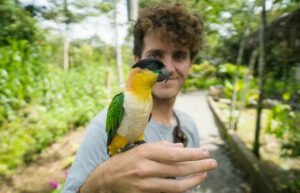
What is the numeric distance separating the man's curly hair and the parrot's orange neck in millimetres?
732

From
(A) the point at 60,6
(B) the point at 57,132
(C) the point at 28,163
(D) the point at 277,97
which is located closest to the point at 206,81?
(D) the point at 277,97

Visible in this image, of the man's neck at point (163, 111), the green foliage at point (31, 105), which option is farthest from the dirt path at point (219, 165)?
the green foliage at point (31, 105)

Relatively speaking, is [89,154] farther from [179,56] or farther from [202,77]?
[202,77]

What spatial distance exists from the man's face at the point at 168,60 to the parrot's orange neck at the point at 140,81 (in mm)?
628

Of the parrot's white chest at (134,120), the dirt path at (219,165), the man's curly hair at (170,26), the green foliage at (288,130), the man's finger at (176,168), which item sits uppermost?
the man's curly hair at (170,26)

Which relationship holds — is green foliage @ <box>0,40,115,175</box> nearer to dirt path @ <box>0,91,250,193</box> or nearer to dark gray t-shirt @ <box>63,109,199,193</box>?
dirt path @ <box>0,91,250,193</box>

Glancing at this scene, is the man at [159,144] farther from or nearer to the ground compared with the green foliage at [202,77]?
farther from the ground

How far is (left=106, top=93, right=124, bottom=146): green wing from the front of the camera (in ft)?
4.44

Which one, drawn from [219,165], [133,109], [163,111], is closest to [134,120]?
[133,109]

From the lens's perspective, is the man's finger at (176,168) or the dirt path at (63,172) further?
the dirt path at (63,172)

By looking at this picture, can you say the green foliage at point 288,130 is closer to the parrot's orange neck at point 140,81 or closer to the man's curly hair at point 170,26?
the man's curly hair at point 170,26

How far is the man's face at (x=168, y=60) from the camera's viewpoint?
6.91ft

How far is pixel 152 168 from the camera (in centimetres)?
110

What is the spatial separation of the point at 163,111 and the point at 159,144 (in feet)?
3.44
